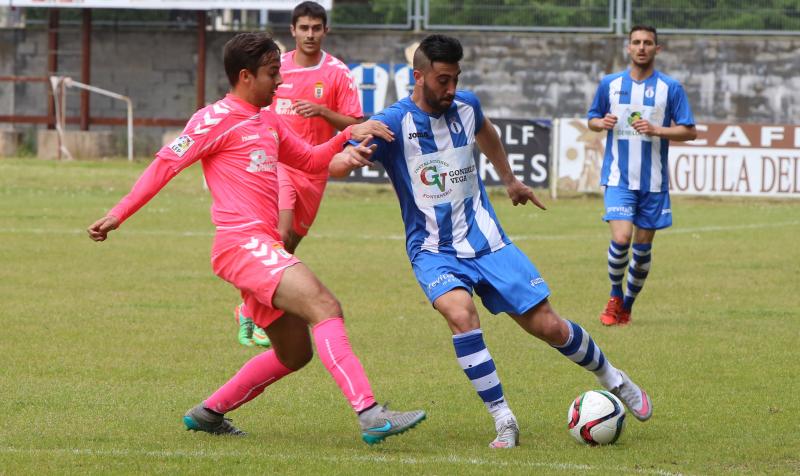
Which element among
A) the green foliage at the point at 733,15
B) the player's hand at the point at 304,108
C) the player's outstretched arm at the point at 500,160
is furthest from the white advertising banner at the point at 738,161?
the player's outstretched arm at the point at 500,160

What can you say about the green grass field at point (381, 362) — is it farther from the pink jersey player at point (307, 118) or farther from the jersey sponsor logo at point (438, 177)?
the jersey sponsor logo at point (438, 177)

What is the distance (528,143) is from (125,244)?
28.4 feet

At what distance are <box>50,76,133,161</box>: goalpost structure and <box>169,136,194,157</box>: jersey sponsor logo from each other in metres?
23.0

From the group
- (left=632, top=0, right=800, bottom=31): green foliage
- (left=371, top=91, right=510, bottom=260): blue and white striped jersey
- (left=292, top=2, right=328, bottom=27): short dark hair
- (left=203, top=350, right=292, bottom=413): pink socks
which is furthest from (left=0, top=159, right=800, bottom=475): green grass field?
(left=632, top=0, right=800, bottom=31): green foliage

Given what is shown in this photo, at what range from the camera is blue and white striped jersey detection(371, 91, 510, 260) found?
686 cm

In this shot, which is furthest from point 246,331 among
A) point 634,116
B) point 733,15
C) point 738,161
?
point 733,15

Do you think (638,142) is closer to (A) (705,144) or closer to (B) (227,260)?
(B) (227,260)

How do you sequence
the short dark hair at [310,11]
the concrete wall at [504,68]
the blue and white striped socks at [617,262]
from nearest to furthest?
the short dark hair at [310,11], the blue and white striped socks at [617,262], the concrete wall at [504,68]

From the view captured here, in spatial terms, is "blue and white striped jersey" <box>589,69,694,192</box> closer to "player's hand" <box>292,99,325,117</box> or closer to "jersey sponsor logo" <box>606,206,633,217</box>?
"jersey sponsor logo" <box>606,206,633,217</box>

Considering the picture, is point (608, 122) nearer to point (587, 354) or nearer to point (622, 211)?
point (622, 211)

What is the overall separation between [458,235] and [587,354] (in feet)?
2.86

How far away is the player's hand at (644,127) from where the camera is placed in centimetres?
1067

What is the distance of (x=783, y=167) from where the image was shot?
22.2 m

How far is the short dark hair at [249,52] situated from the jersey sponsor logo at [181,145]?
374 mm
